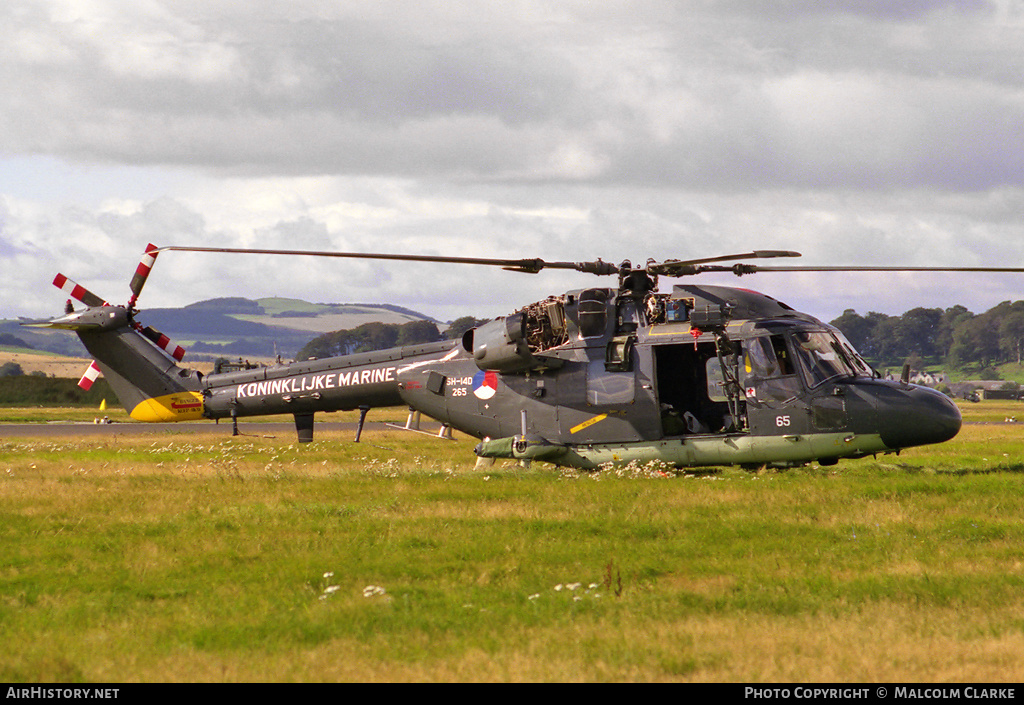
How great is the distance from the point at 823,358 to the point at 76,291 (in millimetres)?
20077

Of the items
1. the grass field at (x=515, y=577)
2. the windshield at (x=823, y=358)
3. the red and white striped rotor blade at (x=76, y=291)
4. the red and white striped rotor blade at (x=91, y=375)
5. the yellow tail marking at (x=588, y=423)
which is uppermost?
the red and white striped rotor blade at (x=76, y=291)

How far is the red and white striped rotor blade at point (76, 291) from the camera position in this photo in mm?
27484

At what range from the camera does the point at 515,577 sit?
12477 millimetres

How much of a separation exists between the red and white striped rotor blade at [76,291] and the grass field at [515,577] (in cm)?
807

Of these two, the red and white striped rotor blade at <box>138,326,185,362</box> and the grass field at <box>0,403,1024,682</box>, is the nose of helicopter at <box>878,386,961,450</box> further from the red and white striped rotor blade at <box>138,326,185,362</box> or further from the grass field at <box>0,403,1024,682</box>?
the red and white striped rotor blade at <box>138,326,185,362</box>

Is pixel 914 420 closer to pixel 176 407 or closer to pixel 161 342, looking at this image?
pixel 176 407

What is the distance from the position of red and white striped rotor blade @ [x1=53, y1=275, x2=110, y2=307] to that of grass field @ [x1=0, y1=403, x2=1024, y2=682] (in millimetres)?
8073

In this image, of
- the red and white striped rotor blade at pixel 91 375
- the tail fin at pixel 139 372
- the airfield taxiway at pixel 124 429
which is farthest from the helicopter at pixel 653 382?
the airfield taxiway at pixel 124 429

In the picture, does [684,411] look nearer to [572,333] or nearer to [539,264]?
[572,333]

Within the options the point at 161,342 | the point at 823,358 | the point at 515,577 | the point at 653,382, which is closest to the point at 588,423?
the point at 653,382

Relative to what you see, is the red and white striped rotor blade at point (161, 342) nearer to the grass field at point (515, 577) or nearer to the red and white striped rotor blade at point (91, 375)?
the red and white striped rotor blade at point (91, 375)

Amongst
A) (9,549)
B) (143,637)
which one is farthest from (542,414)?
(143,637)
